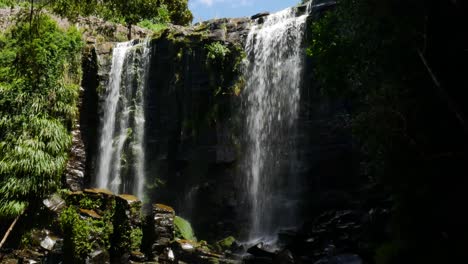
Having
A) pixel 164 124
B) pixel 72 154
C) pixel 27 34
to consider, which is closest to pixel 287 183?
pixel 164 124

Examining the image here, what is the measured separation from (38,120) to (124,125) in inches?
149

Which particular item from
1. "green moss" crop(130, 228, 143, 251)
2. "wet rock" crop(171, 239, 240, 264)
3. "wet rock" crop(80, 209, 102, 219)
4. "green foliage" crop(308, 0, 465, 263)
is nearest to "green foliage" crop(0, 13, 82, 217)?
"wet rock" crop(80, 209, 102, 219)

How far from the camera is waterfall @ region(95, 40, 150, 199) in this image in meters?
21.3

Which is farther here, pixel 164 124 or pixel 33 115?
pixel 164 124

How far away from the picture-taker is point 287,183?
1809 centimetres

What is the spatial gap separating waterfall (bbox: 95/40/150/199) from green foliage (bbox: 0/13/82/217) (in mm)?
1708

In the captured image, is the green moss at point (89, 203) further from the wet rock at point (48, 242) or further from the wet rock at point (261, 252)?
the wet rock at point (261, 252)

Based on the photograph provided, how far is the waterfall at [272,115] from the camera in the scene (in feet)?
59.5

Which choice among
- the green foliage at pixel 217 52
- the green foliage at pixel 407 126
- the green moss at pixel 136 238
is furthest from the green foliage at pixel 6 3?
the green foliage at pixel 407 126

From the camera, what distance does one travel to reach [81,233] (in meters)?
14.9

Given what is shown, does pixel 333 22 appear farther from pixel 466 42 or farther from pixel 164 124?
pixel 164 124

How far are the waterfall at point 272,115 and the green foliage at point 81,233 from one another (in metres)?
5.48

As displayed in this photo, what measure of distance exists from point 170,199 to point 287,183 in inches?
206

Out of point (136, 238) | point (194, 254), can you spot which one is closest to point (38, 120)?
point (136, 238)
